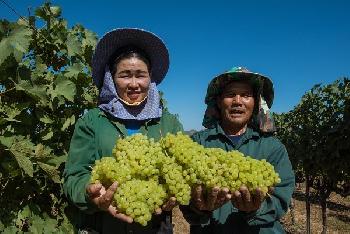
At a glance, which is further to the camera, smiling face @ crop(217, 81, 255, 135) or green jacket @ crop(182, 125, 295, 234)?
smiling face @ crop(217, 81, 255, 135)

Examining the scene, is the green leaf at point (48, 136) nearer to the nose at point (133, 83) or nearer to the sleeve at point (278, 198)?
the nose at point (133, 83)

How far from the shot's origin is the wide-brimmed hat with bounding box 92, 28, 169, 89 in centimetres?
331

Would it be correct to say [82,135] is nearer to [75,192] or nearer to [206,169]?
[75,192]

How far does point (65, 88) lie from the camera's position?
16.3 feet

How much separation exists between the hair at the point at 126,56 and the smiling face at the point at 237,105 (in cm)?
67

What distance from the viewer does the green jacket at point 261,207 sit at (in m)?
3.10

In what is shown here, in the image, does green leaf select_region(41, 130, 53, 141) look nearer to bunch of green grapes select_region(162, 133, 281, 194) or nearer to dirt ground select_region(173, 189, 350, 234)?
bunch of green grapes select_region(162, 133, 281, 194)

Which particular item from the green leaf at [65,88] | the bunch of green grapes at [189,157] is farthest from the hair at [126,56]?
the green leaf at [65,88]

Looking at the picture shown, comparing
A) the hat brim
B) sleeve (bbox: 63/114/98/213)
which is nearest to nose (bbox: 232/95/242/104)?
the hat brim

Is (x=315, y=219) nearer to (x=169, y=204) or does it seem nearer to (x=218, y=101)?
(x=218, y=101)

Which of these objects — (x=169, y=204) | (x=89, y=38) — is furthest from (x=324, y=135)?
(x=169, y=204)

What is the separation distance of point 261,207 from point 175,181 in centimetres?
87

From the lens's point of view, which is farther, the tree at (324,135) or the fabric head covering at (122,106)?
the tree at (324,135)

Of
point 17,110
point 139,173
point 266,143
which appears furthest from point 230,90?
point 17,110
